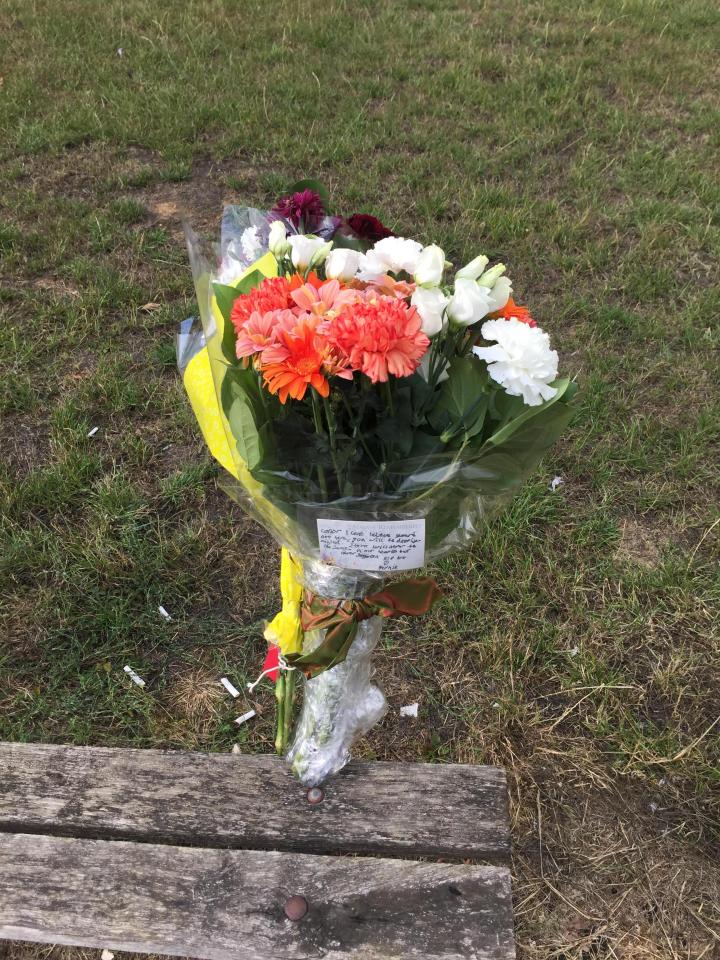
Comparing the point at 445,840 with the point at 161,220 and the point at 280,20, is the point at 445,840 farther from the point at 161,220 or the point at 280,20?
the point at 280,20

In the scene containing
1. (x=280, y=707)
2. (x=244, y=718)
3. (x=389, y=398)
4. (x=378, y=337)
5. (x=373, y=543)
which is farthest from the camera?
(x=244, y=718)

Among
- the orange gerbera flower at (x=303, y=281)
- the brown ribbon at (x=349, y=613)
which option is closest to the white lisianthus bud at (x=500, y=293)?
the orange gerbera flower at (x=303, y=281)

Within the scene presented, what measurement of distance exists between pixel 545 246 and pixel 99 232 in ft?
6.90

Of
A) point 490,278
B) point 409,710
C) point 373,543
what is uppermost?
point 490,278

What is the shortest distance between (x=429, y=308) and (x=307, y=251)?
23 centimetres

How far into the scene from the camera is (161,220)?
3.54 metres

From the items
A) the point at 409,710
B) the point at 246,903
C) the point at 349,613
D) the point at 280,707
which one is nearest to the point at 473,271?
the point at 349,613

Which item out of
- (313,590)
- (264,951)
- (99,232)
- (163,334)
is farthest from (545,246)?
(264,951)

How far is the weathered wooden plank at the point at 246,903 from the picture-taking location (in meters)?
1.17

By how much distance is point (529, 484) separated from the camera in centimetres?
251

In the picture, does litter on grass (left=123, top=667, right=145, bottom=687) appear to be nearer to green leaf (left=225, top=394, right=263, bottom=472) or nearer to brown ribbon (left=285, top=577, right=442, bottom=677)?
brown ribbon (left=285, top=577, right=442, bottom=677)

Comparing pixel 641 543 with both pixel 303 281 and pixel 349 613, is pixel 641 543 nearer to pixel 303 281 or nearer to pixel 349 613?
pixel 349 613

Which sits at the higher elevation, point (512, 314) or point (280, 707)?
point (512, 314)

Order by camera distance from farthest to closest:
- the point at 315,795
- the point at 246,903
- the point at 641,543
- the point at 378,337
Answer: the point at 641,543 < the point at 315,795 < the point at 246,903 < the point at 378,337
